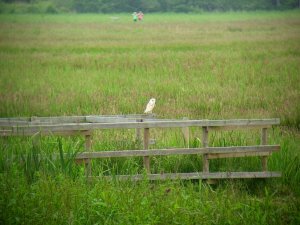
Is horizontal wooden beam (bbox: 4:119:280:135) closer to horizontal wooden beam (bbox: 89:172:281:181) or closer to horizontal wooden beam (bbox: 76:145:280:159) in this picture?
horizontal wooden beam (bbox: 76:145:280:159)

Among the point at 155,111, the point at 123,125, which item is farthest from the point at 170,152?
the point at 155,111

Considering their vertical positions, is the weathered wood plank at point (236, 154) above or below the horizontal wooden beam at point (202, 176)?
above

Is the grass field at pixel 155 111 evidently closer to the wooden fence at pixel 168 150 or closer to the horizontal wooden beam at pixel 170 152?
the wooden fence at pixel 168 150

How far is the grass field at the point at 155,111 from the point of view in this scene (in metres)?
6.62

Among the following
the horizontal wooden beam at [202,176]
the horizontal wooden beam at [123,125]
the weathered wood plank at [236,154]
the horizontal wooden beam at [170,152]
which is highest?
the horizontal wooden beam at [123,125]

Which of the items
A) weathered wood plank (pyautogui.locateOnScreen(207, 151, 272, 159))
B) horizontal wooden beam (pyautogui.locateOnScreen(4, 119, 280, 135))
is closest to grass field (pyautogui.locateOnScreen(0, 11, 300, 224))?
horizontal wooden beam (pyautogui.locateOnScreen(4, 119, 280, 135))

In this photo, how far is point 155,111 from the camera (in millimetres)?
13430

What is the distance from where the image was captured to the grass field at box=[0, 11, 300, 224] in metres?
6.62

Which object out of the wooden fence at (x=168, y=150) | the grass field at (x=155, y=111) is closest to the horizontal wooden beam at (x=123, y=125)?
the wooden fence at (x=168, y=150)

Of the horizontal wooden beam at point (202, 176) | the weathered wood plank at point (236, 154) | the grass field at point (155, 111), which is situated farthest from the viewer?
the weathered wood plank at point (236, 154)

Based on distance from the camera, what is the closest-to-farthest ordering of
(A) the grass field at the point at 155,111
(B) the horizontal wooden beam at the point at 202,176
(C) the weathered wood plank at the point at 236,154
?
(A) the grass field at the point at 155,111 < (B) the horizontal wooden beam at the point at 202,176 < (C) the weathered wood plank at the point at 236,154

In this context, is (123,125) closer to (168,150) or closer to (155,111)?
(168,150)

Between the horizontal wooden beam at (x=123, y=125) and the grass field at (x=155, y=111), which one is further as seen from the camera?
the horizontal wooden beam at (x=123, y=125)

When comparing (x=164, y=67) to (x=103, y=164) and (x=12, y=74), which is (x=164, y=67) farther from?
(x=103, y=164)
